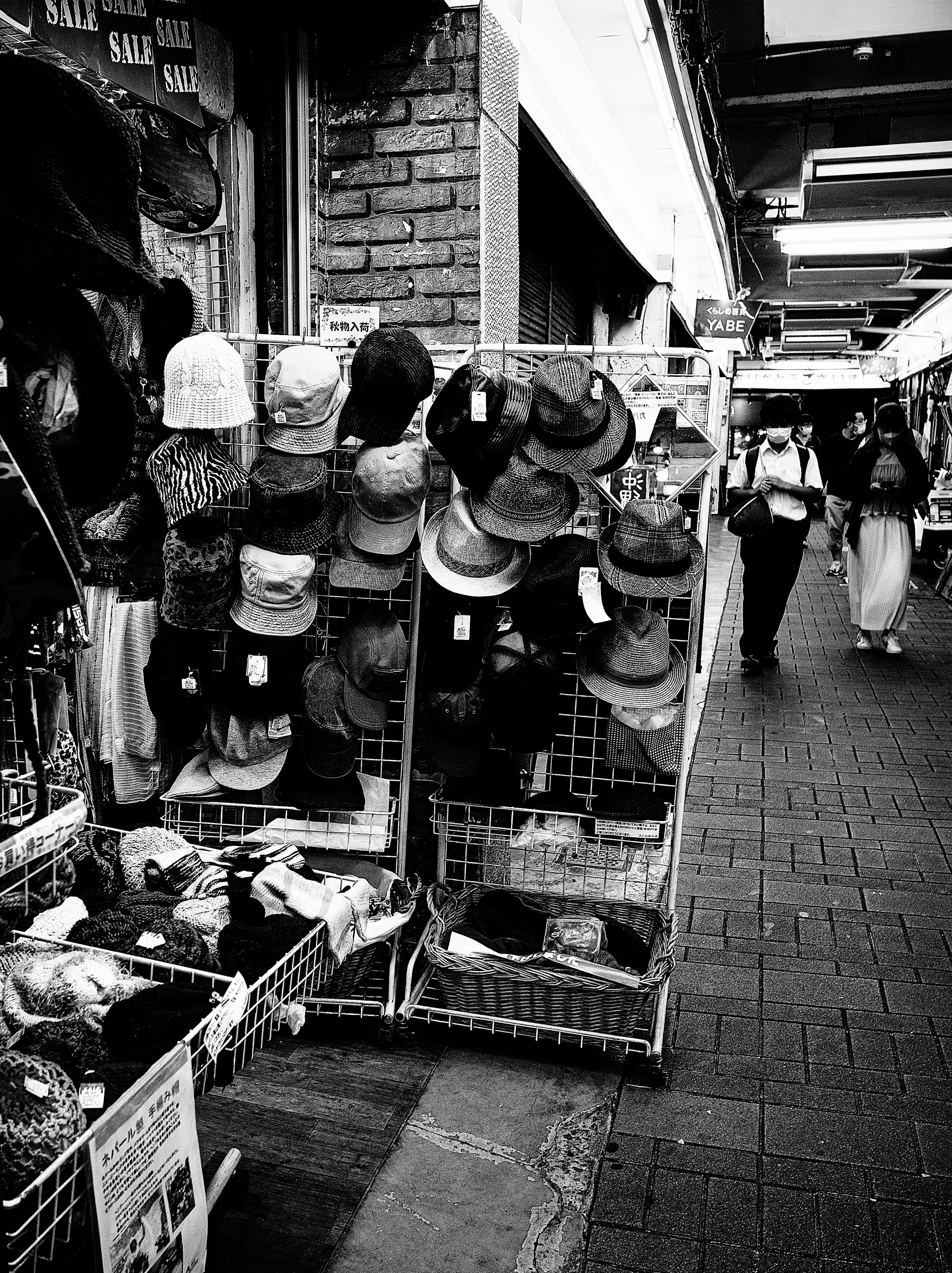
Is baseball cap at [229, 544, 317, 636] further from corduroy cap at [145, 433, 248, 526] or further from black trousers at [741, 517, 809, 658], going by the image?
black trousers at [741, 517, 809, 658]

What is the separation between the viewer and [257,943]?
2504 mm

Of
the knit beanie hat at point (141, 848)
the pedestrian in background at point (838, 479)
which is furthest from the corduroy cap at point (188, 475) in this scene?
the pedestrian in background at point (838, 479)

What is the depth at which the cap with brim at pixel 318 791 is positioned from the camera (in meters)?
3.49

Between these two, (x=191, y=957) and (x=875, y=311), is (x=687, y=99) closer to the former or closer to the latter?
(x=191, y=957)

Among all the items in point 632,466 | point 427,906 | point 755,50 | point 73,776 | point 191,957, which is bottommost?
point 427,906

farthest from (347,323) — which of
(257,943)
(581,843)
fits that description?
(257,943)

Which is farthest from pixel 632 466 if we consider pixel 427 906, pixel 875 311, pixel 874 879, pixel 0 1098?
pixel 875 311

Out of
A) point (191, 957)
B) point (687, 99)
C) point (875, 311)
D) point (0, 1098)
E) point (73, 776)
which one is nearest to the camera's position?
point (0, 1098)

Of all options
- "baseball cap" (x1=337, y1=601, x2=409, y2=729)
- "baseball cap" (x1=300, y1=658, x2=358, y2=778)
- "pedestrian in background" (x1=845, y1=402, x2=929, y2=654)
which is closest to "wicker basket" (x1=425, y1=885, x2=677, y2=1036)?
"baseball cap" (x1=300, y1=658, x2=358, y2=778)

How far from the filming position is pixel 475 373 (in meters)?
3.12

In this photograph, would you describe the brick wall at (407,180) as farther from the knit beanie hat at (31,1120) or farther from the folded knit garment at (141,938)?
the knit beanie hat at (31,1120)

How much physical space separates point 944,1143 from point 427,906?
169cm

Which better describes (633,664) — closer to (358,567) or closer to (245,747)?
(358,567)

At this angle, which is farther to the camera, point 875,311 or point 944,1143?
point 875,311
